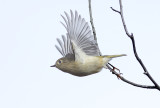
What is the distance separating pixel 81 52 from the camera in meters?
2.93

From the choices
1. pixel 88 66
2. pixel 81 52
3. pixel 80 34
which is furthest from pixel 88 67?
pixel 80 34

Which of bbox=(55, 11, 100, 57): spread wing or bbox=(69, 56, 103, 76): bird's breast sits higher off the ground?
bbox=(55, 11, 100, 57): spread wing

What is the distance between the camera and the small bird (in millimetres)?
2781

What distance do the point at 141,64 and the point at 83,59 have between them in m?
0.78

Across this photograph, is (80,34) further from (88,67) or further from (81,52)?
(88,67)

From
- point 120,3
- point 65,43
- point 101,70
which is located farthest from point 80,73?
point 65,43

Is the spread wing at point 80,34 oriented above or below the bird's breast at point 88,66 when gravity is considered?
above

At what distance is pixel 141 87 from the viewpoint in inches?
94.8

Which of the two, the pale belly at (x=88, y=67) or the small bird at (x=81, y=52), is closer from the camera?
the pale belly at (x=88, y=67)

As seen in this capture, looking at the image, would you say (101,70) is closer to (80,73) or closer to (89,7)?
(80,73)

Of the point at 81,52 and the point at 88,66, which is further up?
the point at 81,52

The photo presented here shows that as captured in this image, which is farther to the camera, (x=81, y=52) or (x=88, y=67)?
(x=81, y=52)

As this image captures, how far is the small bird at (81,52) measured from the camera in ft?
9.12

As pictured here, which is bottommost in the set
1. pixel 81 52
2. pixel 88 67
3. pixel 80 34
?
pixel 88 67
